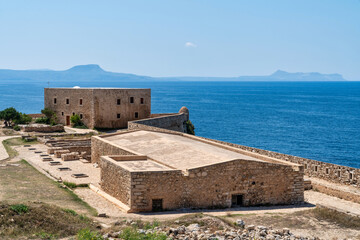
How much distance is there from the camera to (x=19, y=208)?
45.9ft

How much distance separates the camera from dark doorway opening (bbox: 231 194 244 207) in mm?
19609

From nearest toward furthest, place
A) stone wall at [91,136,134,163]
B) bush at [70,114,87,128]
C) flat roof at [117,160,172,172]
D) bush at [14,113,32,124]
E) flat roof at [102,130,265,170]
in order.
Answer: flat roof at [117,160,172,172]
flat roof at [102,130,265,170]
stone wall at [91,136,134,163]
bush at [14,113,32,124]
bush at [70,114,87,128]

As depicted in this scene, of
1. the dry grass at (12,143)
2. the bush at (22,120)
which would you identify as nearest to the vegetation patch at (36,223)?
the dry grass at (12,143)

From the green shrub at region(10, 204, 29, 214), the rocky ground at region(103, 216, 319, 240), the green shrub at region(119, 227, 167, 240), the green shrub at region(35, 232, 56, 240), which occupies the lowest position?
the rocky ground at region(103, 216, 319, 240)

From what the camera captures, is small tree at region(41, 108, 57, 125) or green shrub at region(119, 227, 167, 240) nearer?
green shrub at region(119, 227, 167, 240)

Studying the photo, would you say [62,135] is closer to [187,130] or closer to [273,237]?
[187,130]

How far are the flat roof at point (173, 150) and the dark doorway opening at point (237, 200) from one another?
5.15 ft

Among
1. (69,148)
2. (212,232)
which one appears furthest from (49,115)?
(212,232)

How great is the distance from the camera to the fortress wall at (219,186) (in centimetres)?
1797

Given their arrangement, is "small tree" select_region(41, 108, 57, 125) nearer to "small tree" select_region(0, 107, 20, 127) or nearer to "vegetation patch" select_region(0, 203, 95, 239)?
"small tree" select_region(0, 107, 20, 127)

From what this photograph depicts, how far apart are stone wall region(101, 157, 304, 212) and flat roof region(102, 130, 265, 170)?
0.95 m

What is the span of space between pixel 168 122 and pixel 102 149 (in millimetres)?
17750

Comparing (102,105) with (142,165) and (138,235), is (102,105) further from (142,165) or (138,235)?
(138,235)

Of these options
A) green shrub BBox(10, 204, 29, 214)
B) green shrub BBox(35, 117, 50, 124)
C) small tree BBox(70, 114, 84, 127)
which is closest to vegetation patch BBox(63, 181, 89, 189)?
green shrub BBox(10, 204, 29, 214)
